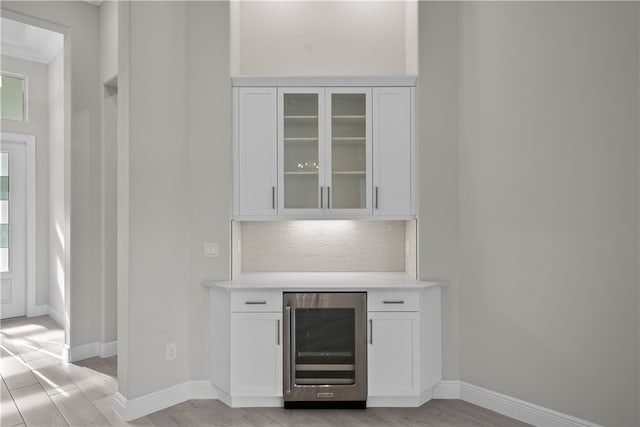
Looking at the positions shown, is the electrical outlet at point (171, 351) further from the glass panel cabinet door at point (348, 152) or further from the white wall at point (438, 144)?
the white wall at point (438, 144)

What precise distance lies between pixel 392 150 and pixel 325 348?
158 cm

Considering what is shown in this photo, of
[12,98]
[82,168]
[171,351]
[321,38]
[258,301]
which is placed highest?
[321,38]

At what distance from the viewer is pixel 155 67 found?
2717 mm

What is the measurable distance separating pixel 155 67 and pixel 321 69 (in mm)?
→ 1442

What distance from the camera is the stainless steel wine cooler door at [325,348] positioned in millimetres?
2682

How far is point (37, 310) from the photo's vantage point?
509cm

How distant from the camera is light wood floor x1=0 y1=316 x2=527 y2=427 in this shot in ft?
8.30

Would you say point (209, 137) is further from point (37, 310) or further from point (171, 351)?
point (37, 310)

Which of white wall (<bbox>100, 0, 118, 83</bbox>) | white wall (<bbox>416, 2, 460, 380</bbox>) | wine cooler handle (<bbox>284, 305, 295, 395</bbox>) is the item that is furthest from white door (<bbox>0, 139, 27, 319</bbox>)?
white wall (<bbox>416, 2, 460, 380</bbox>)

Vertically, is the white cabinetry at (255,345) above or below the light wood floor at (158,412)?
above

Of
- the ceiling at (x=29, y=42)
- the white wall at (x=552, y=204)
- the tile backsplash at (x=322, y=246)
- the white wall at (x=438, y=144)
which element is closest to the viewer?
the white wall at (x=552, y=204)

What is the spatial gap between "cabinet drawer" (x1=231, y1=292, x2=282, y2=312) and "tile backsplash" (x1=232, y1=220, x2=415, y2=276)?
2.13 feet

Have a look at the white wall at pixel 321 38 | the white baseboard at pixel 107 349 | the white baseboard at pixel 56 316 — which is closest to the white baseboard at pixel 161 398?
the white baseboard at pixel 107 349

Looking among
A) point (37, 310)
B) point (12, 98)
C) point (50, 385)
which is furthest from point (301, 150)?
point (37, 310)
